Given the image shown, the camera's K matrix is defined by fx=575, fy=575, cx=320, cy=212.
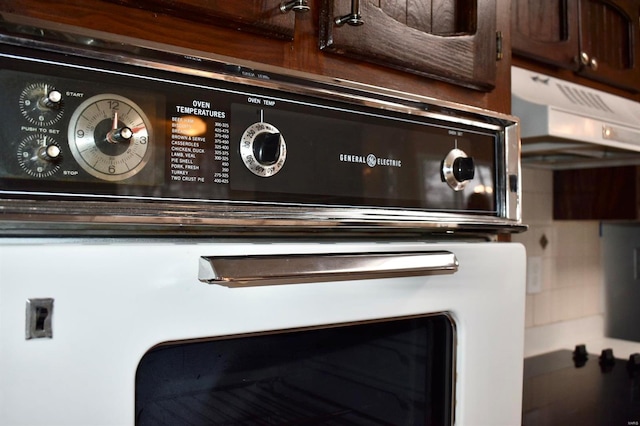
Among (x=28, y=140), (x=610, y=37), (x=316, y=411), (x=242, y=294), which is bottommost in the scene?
(x=316, y=411)

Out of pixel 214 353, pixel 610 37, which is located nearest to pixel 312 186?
pixel 214 353

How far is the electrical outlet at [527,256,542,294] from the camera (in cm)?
168

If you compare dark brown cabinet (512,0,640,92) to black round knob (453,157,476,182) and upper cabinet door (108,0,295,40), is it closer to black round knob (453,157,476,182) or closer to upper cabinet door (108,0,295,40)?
black round knob (453,157,476,182)

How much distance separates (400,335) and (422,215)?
0.13m

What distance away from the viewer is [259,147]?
489 millimetres

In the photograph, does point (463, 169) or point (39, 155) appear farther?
point (463, 169)

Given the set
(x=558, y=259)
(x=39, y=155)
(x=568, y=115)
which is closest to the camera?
(x=39, y=155)

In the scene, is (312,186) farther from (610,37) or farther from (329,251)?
(610,37)

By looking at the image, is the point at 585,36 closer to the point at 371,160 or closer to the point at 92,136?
the point at 371,160

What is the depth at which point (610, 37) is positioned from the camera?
129 centimetres

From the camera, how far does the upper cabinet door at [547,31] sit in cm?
108

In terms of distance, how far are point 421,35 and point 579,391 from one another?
3.49 feet

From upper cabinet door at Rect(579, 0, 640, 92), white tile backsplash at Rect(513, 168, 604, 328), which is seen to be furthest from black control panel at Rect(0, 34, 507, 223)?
white tile backsplash at Rect(513, 168, 604, 328)

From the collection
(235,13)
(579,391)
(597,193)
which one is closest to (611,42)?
(597,193)
